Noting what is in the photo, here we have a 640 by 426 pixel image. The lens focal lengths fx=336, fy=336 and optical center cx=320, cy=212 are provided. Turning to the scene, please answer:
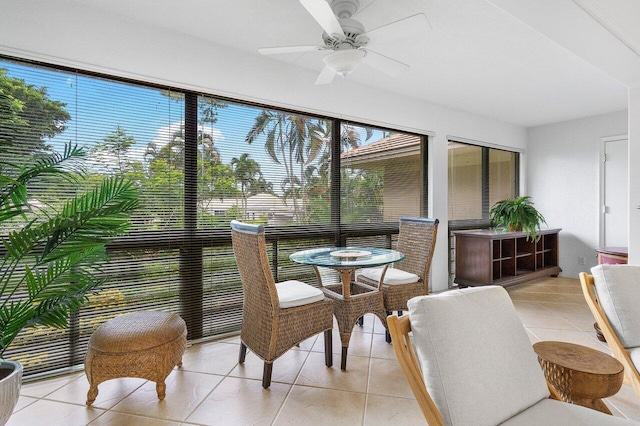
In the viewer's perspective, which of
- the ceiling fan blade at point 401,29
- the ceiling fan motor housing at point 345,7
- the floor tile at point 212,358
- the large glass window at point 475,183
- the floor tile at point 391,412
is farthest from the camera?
the large glass window at point 475,183

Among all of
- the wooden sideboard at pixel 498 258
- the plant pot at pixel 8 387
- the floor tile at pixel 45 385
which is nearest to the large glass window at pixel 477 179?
the wooden sideboard at pixel 498 258

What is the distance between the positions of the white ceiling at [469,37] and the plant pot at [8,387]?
225 cm

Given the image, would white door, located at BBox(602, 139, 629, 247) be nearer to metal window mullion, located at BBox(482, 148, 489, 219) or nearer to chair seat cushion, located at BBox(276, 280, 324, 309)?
metal window mullion, located at BBox(482, 148, 489, 219)

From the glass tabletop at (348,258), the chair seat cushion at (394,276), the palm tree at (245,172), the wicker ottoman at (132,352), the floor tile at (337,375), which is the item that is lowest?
the floor tile at (337,375)

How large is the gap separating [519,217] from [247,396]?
159 inches

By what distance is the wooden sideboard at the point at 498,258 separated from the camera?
13.9 ft

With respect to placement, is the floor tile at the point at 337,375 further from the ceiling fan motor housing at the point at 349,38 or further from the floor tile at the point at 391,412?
the ceiling fan motor housing at the point at 349,38

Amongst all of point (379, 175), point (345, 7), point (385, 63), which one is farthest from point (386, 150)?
point (345, 7)

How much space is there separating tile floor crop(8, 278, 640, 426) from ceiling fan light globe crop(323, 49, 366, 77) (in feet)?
6.70

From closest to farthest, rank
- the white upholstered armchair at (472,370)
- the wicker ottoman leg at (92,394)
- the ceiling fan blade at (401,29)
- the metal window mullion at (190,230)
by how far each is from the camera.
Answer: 1. the white upholstered armchair at (472,370)
2. the ceiling fan blade at (401,29)
3. the wicker ottoman leg at (92,394)
4. the metal window mullion at (190,230)

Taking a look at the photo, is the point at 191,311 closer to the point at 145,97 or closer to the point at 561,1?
the point at 145,97

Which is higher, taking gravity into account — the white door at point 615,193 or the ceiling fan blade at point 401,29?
the ceiling fan blade at point 401,29

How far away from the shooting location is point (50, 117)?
2.25 m

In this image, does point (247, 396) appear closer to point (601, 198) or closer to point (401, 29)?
point (401, 29)
